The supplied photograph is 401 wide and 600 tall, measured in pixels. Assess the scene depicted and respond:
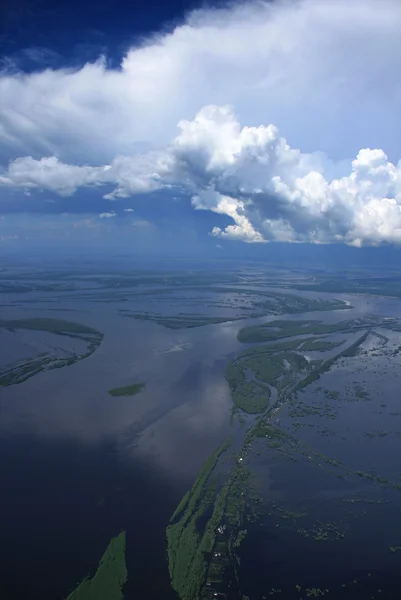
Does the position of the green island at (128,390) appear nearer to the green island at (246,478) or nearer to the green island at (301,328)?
the green island at (246,478)

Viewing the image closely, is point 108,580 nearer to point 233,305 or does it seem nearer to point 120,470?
point 120,470

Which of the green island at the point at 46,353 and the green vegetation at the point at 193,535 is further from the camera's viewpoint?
the green island at the point at 46,353

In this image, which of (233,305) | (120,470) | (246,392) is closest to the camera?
(120,470)

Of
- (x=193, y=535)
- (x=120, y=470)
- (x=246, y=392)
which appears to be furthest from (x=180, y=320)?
(x=193, y=535)

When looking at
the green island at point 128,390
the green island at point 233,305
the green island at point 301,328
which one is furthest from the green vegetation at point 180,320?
the green island at point 128,390

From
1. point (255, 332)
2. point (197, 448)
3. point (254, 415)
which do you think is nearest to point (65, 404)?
point (197, 448)

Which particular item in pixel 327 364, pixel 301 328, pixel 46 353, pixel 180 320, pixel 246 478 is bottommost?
pixel 246 478

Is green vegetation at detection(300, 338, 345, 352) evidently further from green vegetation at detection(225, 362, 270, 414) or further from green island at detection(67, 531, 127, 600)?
green island at detection(67, 531, 127, 600)

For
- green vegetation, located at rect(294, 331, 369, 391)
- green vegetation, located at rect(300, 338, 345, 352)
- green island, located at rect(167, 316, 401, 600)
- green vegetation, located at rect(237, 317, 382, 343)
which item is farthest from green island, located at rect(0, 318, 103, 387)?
green vegetation, located at rect(300, 338, 345, 352)
